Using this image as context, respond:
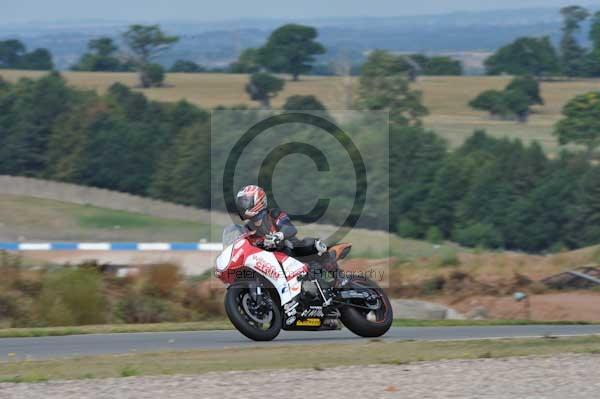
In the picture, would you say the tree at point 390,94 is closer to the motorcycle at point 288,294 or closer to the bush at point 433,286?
the bush at point 433,286

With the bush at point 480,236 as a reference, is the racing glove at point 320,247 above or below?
above

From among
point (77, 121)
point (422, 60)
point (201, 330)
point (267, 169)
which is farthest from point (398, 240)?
point (422, 60)

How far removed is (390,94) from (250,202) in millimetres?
74720

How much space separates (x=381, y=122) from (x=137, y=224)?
56.1ft

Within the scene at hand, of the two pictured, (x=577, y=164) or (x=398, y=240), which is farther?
(x=577, y=164)

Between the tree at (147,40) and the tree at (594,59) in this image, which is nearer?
the tree at (594,59)

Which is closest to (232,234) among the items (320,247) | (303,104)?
(320,247)

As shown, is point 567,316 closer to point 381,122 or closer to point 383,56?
point 381,122

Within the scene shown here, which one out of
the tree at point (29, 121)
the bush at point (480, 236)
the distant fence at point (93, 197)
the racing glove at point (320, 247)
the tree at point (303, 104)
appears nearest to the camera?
the racing glove at point (320, 247)

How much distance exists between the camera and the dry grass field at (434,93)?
83.1 m

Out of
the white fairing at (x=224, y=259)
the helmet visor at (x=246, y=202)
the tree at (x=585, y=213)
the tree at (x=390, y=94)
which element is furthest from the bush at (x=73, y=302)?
the tree at (x=390, y=94)

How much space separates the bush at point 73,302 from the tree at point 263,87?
70817 millimetres

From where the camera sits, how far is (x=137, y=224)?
2315 inches

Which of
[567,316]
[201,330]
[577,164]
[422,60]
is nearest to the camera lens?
[201,330]
